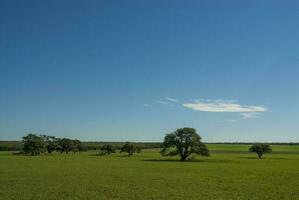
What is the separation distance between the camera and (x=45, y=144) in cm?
17350

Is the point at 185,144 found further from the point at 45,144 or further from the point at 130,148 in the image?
the point at 45,144

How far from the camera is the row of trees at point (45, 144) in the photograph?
165m

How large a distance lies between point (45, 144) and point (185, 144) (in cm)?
8129

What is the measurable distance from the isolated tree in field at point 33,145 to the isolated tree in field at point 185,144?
69767mm

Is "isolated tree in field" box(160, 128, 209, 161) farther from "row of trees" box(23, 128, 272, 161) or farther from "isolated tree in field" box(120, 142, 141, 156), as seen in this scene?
"isolated tree in field" box(120, 142, 141, 156)

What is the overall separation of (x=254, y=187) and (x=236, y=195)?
752cm

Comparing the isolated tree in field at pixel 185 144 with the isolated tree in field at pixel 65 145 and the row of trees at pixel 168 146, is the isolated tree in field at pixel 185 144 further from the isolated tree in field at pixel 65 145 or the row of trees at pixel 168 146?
the isolated tree in field at pixel 65 145

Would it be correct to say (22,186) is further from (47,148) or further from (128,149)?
(47,148)

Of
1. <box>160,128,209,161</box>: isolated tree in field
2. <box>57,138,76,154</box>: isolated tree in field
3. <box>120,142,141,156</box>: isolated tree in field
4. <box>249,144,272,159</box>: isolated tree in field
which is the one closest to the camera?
<box>160,128,209,161</box>: isolated tree in field

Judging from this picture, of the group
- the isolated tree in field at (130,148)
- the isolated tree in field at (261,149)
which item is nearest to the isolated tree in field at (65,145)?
the isolated tree in field at (130,148)

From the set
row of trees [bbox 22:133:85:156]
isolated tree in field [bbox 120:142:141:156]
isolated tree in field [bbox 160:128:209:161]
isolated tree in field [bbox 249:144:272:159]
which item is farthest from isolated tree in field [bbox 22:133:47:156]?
isolated tree in field [bbox 249:144:272:159]

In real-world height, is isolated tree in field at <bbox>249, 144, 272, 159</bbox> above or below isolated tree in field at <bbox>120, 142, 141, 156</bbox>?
below

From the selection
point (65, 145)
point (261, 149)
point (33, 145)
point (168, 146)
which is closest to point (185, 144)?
point (168, 146)

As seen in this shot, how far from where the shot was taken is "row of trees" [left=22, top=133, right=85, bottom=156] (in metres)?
165
